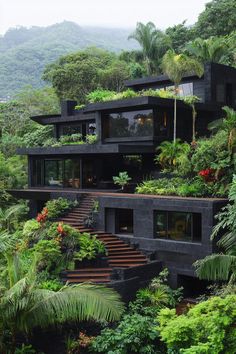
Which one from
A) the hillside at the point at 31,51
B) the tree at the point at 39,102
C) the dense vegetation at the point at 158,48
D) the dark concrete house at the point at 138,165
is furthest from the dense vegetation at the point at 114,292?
the hillside at the point at 31,51

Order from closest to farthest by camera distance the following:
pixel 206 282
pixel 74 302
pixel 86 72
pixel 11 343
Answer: pixel 74 302 < pixel 11 343 < pixel 206 282 < pixel 86 72

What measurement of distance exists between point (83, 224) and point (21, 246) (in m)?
3.47

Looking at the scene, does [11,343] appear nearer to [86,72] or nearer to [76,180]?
[76,180]

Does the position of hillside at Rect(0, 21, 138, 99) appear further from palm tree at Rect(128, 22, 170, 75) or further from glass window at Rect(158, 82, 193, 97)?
glass window at Rect(158, 82, 193, 97)

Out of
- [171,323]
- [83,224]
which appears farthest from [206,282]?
[171,323]

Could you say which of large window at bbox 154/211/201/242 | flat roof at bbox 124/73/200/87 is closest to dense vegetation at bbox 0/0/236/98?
flat roof at bbox 124/73/200/87

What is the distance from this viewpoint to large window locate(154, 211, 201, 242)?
67.3 feet

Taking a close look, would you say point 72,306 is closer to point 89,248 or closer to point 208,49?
point 89,248

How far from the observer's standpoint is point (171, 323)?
1326 centimetres

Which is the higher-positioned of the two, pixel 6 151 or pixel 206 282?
pixel 6 151

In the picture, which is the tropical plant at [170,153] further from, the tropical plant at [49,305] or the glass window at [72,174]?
the tropical plant at [49,305]

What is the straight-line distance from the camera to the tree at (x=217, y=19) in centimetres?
4762

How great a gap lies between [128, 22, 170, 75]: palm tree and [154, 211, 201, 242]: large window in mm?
29951

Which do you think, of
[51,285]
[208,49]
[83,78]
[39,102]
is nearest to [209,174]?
[51,285]
